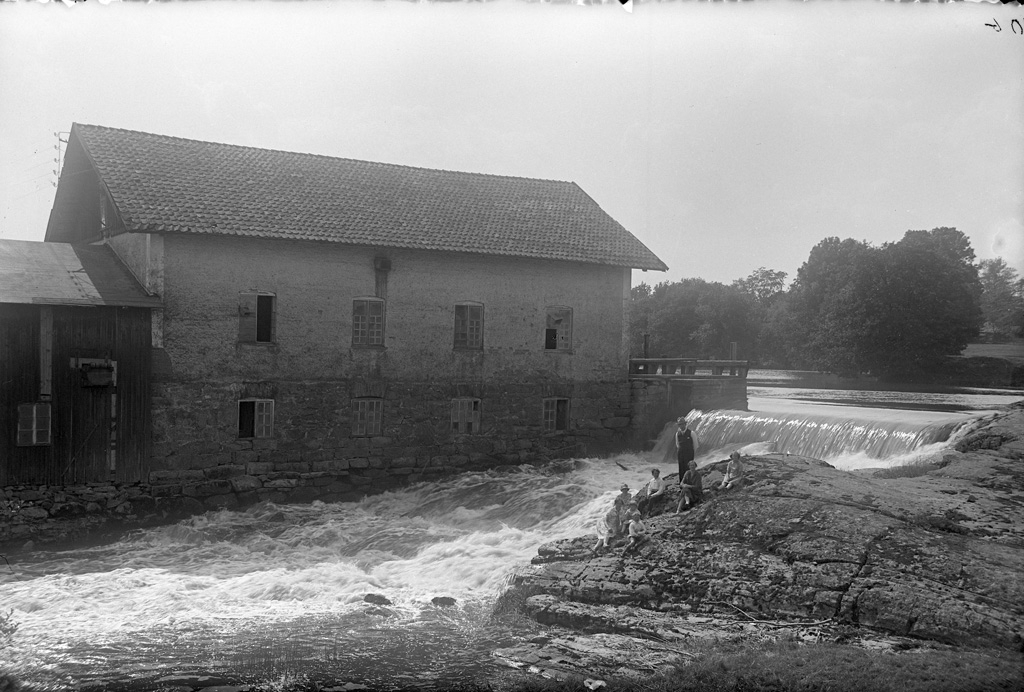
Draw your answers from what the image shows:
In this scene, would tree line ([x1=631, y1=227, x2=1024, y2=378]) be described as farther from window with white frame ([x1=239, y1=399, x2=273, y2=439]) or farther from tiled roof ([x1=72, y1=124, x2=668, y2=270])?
window with white frame ([x1=239, y1=399, x2=273, y2=439])

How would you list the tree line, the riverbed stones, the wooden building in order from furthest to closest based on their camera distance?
the tree line → the wooden building → the riverbed stones

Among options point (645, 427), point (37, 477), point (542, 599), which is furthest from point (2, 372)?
point (645, 427)

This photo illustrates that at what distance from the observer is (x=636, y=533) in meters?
13.3

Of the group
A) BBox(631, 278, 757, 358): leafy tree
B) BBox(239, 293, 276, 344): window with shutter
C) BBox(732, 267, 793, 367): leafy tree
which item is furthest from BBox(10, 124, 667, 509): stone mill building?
BBox(631, 278, 757, 358): leafy tree

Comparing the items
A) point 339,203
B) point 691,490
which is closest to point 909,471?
point 691,490

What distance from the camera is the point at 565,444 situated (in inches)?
947

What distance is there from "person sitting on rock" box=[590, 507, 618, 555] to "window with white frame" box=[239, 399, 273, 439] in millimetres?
9565

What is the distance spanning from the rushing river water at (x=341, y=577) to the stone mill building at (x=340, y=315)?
1190mm

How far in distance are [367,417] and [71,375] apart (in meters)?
6.87

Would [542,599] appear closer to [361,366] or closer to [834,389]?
Result: [361,366]

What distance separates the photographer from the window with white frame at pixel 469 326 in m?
22.9

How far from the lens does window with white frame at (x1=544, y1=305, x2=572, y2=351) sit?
2403 centimetres

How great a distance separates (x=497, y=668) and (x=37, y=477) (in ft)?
40.5

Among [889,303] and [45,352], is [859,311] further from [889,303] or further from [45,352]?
[45,352]
